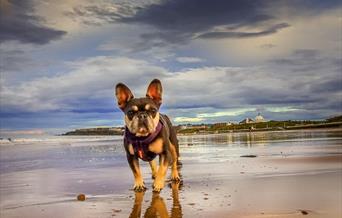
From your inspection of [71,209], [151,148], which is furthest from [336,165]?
[71,209]

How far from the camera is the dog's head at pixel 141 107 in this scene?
7820 millimetres

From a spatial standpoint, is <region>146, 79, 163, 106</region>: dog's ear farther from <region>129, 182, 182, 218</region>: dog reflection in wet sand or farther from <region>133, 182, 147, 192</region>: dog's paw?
<region>129, 182, 182, 218</region>: dog reflection in wet sand

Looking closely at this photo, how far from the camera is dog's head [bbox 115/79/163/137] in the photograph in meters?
7.82

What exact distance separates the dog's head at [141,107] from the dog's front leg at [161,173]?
0.58 m

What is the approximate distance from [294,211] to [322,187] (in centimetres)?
229

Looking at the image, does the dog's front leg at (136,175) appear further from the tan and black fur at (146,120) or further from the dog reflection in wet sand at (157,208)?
the dog reflection in wet sand at (157,208)

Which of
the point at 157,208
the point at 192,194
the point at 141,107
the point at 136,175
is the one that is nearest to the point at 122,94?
the point at 141,107

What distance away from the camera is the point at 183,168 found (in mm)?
12477

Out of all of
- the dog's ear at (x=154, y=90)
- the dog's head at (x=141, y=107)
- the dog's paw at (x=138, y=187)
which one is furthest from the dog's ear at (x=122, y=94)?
the dog's paw at (x=138, y=187)

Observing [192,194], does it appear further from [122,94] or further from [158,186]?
[122,94]

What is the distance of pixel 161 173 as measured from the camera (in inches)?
324

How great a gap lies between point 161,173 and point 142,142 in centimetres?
58

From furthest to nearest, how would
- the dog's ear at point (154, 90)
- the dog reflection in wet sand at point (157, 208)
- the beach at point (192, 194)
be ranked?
the dog's ear at point (154, 90), the beach at point (192, 194), the dog reflection in wet sand at point (157, 208)

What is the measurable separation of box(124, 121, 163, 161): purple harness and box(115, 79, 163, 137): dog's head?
0.15m
